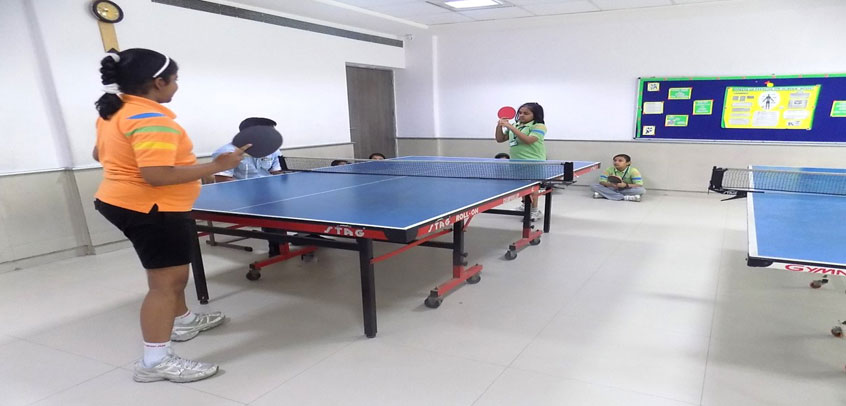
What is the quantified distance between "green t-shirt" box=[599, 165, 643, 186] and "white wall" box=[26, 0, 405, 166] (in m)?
4.23

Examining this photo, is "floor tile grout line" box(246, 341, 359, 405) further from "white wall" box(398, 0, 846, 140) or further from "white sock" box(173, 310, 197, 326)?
"white wall" box(398, 0, 846, 140)

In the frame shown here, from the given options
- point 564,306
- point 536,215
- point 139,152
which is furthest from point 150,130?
point 536,215

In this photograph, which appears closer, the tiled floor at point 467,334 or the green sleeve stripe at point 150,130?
the green sleeve stripe at point 150,130

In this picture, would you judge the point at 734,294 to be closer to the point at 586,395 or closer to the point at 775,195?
the point at 775,195

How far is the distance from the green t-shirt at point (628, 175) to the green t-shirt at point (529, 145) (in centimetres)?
245

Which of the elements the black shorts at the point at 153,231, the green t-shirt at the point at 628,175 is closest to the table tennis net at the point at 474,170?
the black shorts at the point at 153,231

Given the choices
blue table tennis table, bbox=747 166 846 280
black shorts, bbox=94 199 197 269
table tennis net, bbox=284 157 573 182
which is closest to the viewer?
blue table tennis table, bbox=747 166 846 280

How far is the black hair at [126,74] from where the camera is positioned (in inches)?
81.4

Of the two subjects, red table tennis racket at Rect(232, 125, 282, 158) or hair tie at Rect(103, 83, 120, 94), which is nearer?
hair tie at Rect(103, 83, 120, 94)

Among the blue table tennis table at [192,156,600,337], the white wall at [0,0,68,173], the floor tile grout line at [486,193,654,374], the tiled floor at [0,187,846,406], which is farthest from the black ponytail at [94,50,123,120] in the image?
the white wall at [0,0,68,173]

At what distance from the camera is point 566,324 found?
9.75 feet

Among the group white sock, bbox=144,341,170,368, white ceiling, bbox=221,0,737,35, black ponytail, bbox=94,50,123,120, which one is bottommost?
white sock, bbox=144,341,170,368

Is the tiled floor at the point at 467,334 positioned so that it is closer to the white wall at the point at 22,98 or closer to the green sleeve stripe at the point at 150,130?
the white wall at the point at 22,98

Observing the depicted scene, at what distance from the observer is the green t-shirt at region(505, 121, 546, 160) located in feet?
16.8
